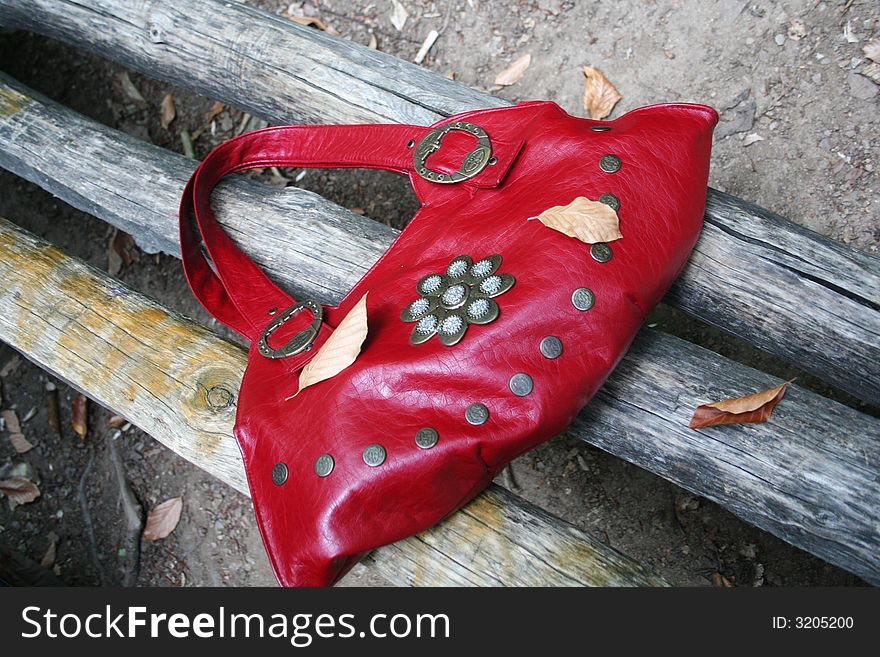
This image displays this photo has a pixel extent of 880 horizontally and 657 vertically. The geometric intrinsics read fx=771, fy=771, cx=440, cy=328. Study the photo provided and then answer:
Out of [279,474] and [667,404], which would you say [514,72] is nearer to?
[667,404]

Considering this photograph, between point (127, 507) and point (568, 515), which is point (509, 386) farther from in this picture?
point (127, 507)

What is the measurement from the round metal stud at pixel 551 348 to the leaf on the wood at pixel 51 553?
218 centimetres

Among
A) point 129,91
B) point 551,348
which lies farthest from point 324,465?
point 129,91

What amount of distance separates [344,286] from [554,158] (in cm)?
60

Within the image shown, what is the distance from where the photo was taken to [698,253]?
1745 mm

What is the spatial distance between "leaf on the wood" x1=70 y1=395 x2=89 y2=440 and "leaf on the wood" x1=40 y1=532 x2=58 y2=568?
1.21 ft

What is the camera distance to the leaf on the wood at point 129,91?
10.8ft

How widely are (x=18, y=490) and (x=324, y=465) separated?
6.25 ft

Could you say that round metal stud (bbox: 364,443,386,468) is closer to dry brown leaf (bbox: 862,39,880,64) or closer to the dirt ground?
the dirt ground

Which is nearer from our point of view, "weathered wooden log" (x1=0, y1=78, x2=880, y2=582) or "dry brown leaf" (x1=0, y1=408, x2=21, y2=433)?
"weathered wooden log" (x1=0, y1=78, x2=880, y2=582)

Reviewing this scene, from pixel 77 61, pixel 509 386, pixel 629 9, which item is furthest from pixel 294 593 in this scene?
pixel 77 61

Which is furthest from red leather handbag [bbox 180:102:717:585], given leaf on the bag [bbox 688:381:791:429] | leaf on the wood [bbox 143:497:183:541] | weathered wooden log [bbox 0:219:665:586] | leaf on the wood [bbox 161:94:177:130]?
leaf on the wood [bbox 161:94:177:130]

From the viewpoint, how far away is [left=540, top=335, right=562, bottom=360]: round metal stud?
4.72 ft

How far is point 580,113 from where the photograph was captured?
2.76 metres
